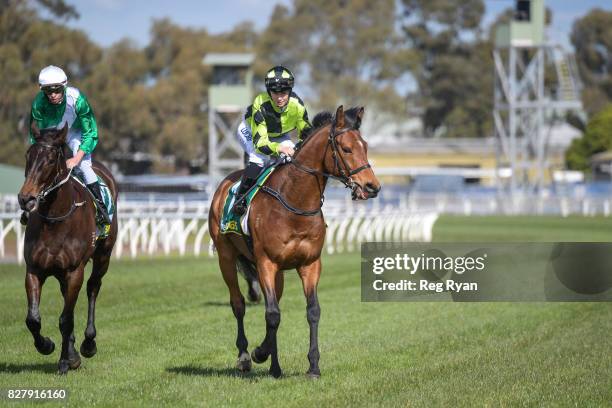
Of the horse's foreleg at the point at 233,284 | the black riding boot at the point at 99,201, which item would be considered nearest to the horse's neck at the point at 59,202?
the black riding boot at the point at 99,201

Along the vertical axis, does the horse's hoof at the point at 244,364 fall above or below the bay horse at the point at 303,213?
below

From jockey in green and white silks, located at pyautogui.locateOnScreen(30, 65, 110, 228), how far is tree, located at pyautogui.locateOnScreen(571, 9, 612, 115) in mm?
85676

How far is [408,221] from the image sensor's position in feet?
102

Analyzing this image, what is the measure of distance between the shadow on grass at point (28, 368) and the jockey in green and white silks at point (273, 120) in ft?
6.92

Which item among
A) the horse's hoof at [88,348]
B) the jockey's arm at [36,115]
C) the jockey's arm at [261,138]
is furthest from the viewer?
the horse's hoof at [88,348]

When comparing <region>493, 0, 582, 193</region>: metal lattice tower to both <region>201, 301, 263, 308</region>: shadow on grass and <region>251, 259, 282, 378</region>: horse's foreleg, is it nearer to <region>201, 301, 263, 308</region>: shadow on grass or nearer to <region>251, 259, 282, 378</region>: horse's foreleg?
<region>201, 301, 263, 308</region>: shadow on grass

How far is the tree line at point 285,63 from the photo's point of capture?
55.7 meters

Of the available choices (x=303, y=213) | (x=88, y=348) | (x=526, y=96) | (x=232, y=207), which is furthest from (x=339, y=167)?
(x=526, y=96)

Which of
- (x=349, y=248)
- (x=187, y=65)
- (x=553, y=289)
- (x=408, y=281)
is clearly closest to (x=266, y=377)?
(x=408, y=281)

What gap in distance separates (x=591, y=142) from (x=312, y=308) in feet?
225

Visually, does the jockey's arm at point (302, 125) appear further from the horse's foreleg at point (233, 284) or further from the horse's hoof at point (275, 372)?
the horse's hoof at point (275, 372)

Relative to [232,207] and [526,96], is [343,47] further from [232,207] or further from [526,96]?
[232,207]

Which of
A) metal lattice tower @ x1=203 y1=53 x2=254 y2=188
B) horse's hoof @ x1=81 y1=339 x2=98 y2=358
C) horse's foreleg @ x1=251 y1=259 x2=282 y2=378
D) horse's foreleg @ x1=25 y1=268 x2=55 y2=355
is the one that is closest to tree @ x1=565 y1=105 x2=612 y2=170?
metal lattice tower @ x1=203 y1=53 x2=254 y2=188

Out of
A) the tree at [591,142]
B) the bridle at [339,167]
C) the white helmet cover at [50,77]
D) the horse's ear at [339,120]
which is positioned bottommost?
the tree at [591,142]
